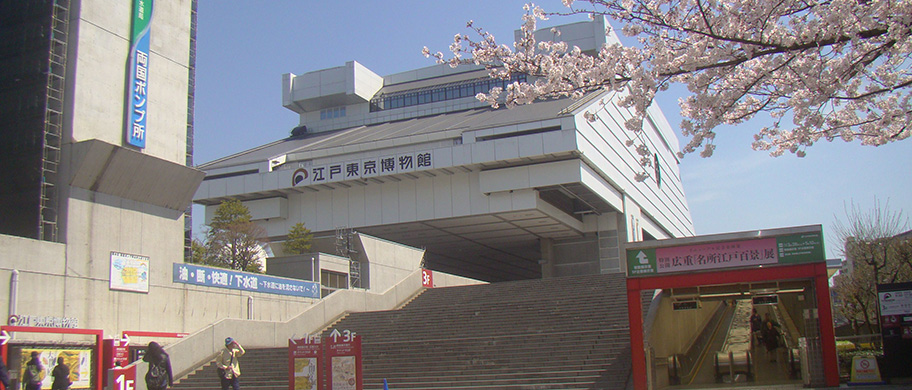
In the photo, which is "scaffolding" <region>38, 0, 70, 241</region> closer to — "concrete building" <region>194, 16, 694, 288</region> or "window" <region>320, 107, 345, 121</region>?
"concrete building" <region>194, 16, 694, 288</region>

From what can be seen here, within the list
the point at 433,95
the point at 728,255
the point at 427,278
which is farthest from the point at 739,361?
the point at 433,95

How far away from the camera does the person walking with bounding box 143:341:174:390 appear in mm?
11898

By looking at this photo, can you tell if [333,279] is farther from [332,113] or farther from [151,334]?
[332,113]

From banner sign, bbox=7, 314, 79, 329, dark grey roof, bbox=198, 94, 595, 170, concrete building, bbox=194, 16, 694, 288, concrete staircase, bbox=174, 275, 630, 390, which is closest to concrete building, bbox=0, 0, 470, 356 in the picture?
banner sign, bbox=7, 314, 79, 329

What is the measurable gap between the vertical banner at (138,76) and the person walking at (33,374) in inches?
414

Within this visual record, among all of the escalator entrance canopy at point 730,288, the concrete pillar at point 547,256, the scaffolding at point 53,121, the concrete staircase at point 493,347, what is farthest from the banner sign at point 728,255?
the concrete pillar at point 547,256

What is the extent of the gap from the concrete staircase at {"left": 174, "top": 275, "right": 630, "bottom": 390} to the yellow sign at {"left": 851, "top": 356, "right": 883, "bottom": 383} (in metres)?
4.50

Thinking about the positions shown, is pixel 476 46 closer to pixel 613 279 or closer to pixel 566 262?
pixel 613 279

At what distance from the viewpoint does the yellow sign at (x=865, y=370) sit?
15.6 metres

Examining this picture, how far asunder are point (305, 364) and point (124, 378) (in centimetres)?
386

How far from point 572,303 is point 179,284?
11.9 metres

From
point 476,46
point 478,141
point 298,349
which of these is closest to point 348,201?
point 478,141

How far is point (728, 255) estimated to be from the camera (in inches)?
666

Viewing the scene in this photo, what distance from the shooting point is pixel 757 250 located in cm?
1673
